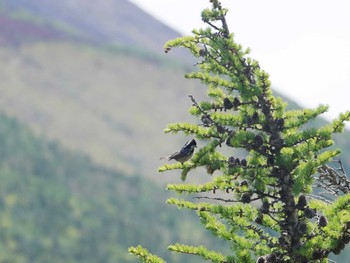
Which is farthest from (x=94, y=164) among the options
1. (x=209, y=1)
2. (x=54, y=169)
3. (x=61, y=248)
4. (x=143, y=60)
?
(x=209, y=1)

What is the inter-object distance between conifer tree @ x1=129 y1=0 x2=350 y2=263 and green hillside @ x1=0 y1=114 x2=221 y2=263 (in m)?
93.2

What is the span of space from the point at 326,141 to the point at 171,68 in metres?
162

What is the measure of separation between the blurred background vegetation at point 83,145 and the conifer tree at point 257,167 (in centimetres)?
9353

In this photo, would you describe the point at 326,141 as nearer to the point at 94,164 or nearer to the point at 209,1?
the point at 209,1

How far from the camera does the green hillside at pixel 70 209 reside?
106 metres

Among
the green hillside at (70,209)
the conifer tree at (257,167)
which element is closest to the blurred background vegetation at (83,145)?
the green hillside at (70,209)

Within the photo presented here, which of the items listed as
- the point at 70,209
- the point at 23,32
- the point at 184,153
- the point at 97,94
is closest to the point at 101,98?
the point at 97,94

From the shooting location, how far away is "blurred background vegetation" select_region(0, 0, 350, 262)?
109 meters

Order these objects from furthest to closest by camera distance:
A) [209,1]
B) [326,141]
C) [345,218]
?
[209,1]
[326,141]
[345,218]

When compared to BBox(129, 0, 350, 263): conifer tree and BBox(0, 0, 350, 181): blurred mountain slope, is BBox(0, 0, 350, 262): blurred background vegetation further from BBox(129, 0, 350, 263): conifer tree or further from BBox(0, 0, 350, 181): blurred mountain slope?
BBox(129, 0, 350, 263): conifer tree

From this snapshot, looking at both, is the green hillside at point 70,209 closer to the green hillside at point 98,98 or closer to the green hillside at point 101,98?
the green hillside at point 101,98

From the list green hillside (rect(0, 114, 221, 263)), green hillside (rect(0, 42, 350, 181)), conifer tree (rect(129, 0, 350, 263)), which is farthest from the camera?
green hillside (rect(0, 42, 350, 181))

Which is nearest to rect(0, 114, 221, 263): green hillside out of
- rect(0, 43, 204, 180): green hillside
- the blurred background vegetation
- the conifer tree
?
the blurred background vegetation

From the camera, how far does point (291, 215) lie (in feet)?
27.5
